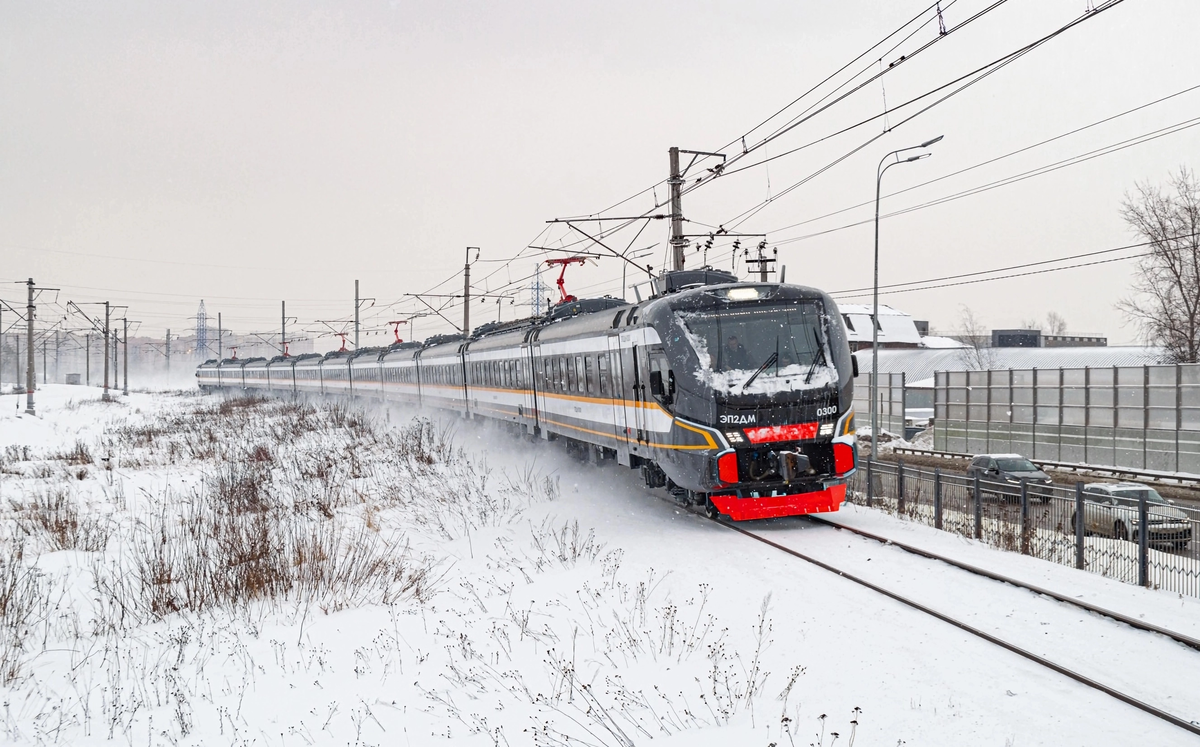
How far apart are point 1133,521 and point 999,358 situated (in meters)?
55.8

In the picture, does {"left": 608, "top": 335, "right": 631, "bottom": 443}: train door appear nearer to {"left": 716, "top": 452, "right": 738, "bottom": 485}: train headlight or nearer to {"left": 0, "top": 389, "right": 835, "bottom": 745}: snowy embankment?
{"left": 0, "top": 389, "right": 835, "bottom": 745}: snowy embankment

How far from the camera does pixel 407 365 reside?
126 ft

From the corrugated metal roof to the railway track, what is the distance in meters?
45.7

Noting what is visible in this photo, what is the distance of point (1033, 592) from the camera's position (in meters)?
8.45

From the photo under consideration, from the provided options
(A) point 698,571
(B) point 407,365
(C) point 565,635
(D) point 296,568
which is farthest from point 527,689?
(B) point 407,365

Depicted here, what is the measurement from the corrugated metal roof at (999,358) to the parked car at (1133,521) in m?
44.5

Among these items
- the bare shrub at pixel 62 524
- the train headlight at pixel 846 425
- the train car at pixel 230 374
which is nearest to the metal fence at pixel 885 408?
the train headlight at pixel 846 425

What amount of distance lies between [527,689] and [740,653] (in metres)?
1.74

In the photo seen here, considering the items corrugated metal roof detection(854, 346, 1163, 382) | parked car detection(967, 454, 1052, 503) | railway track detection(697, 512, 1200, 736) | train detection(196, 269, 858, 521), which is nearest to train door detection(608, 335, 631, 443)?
train detection(196, 269, 858, 521)

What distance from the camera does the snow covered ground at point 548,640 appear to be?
6.05m

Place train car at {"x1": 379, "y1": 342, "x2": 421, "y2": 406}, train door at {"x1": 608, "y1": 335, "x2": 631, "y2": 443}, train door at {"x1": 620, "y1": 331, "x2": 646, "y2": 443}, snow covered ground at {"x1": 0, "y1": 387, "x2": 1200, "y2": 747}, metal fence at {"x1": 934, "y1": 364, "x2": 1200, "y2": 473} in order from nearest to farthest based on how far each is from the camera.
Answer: snow covered ground at {"x1": 0, "y1": 387, "x2": 1200, "y2": 747}, train door at {"x1": 620, "y1": 331, "x2": 646, "y2": 443}, train door at {"x1": 608, "y1": 335, "x2": 631, "y2": 443}, metal fence at {"x1": 934, "y1": 364, "x2": 1200, "y2": 473}, train car at {"x1": 379, "y1": 342, "x2": 421, "y2": 406}

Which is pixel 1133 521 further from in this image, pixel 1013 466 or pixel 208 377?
pixel 208 377

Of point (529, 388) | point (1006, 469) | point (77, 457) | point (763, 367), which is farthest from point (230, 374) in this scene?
point (763, 367)

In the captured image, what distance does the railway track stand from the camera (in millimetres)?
5703
